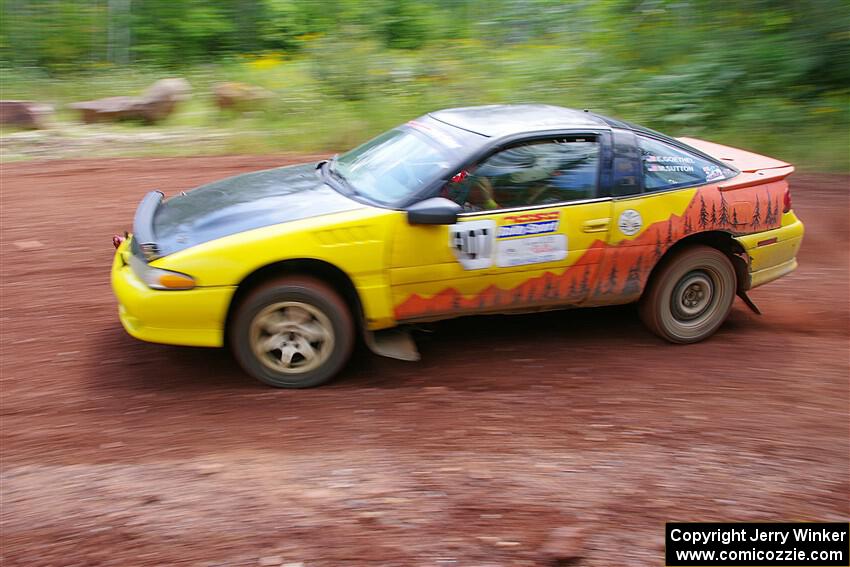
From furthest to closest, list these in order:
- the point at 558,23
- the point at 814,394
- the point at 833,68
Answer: the point at 558,23 → the point at 833,68 → the point at 814,394

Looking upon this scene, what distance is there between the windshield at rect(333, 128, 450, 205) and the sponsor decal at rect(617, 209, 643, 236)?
121 centimetres

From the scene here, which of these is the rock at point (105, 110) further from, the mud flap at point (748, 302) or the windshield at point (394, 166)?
the mud flap at point (748, 302)

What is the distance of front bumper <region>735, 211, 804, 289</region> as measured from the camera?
18.8 feet

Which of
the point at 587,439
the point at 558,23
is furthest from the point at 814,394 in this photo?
the point at 558,23

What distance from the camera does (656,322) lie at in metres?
5.69

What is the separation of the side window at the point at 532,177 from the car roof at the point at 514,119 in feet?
0.45

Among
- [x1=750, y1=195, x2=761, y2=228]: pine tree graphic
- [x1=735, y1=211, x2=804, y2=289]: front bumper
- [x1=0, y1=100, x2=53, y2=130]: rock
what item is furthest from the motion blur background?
[x1=750, y1=195, x2=761, y2=228]: pine tree graphic

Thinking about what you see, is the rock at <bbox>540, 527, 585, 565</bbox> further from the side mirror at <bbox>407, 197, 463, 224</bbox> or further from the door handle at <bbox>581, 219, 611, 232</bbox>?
the door handle at <bbox>581, 219, 611, 232</bbox>

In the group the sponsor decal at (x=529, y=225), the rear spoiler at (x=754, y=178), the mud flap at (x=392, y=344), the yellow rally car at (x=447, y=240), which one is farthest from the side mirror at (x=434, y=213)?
the rear spoiler at (x=754, y=178)

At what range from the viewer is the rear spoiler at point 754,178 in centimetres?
560

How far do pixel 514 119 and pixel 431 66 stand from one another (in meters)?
7.87

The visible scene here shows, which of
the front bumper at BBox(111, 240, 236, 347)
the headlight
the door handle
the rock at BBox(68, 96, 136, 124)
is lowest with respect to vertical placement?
the front bumper at BBox(111, 240, 236, 347)

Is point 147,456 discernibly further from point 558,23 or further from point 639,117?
point 558,23

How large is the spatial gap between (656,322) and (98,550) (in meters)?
3.82
